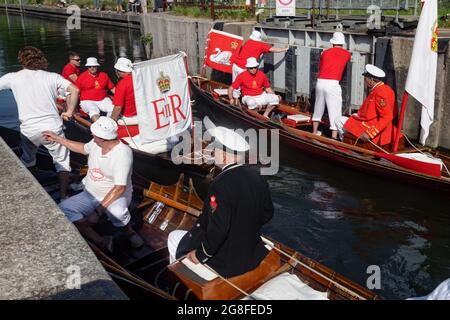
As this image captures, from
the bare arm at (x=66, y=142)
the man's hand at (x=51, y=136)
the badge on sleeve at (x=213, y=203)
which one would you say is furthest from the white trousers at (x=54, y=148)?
the badge on sleeve at (x=213, y=203)

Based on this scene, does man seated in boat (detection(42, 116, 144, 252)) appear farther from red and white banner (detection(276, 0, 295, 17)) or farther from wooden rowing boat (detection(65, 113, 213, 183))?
red and white banner (detection(276, 0, 295, 17))

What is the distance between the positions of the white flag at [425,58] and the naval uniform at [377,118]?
1.58ft

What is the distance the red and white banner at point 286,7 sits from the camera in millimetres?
16969

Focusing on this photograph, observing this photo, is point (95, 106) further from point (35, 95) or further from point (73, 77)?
point (35, 95)

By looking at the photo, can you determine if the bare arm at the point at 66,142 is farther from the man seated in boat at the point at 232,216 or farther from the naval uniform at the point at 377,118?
the naval uniform at the point at 377,118

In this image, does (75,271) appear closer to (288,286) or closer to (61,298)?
(61,298)

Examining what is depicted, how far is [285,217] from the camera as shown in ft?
31.0

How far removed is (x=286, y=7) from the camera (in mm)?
17047

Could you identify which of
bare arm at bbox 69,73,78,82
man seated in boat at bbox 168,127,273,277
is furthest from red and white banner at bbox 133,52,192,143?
man seated in boat at bbox 168,127,273,277

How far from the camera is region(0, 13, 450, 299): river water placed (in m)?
7.69

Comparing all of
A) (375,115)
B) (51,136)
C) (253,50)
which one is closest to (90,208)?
(51,136)

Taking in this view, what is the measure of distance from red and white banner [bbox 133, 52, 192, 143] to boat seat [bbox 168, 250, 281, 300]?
5001 mm
